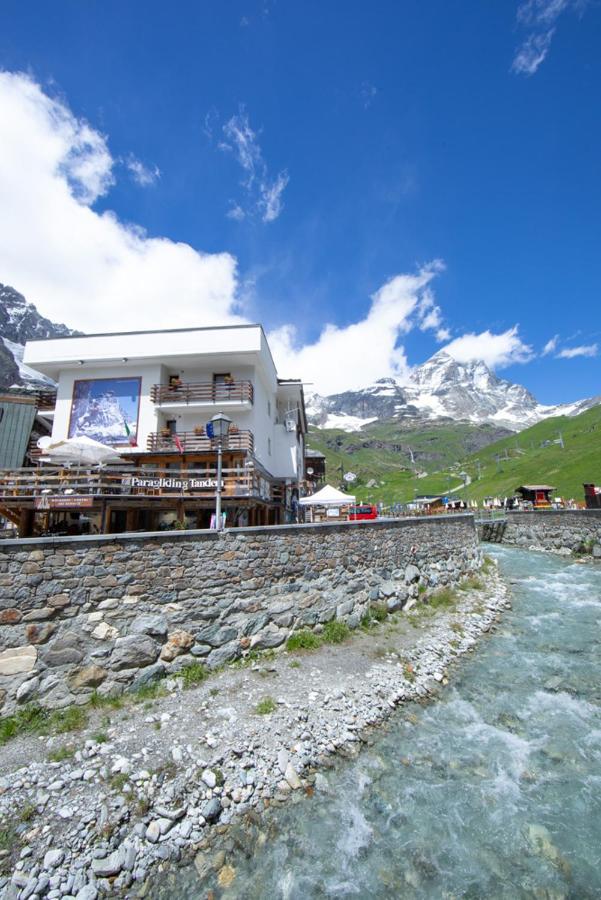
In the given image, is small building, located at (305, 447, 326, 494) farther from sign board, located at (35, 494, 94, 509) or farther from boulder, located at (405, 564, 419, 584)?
sign board, located at (35, 494, 94, 509)

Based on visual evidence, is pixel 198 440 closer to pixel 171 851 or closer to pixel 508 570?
pixel 171 851

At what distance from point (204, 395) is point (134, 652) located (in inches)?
662

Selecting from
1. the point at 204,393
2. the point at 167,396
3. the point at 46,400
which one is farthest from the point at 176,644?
the point at 46,400

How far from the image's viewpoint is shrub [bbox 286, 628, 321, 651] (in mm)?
12828

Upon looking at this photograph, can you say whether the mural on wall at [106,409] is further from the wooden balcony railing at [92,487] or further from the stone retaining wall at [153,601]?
the stone retaining wall at [153,601]

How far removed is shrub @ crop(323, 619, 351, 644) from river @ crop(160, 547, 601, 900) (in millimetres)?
3414

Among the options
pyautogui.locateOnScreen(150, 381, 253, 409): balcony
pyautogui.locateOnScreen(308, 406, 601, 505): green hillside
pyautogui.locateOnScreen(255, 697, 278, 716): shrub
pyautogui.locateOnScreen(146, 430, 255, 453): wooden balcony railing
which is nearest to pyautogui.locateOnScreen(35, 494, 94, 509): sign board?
pyautogui.locateOnScreen(146, 430, 255, 453): wooden balcony railing

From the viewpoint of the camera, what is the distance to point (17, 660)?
9375mm

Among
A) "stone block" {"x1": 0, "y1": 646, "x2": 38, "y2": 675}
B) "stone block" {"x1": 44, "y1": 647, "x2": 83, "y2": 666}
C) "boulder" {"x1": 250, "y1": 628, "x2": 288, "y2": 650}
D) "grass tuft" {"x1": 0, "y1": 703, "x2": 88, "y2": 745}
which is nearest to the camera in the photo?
"grass tuft" {"x1": 0, "y1": 703, "x2": 88, "y2": 745}

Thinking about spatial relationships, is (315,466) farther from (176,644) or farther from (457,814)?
(457,814)

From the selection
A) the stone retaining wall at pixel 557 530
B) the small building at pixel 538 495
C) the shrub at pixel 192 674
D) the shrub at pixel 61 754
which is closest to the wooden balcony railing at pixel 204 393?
the shrub at pixel 192 674

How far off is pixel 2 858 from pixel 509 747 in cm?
1041

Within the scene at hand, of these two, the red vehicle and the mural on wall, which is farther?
the red vehicle

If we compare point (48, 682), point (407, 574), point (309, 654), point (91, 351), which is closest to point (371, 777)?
point (309, 654)
